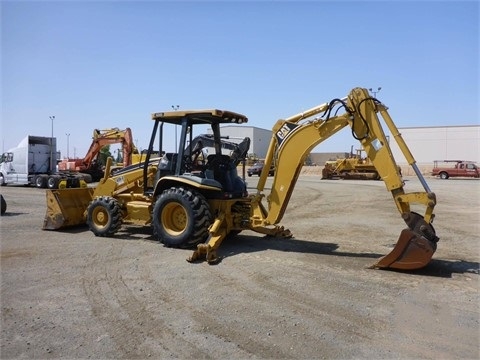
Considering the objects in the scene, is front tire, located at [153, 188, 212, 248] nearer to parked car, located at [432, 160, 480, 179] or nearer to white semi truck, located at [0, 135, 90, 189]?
white semi truck, located at [0, 135, 90, 189]

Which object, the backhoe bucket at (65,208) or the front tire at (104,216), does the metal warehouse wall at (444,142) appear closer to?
the backhoe bucket at (65,208)

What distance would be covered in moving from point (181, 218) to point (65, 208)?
3647mm

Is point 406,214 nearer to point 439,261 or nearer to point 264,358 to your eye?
point 439,261

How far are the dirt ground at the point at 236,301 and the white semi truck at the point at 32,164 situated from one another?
17857 millimetres

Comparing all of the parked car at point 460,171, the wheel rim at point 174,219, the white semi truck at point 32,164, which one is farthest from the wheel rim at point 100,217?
the parked car at point 460,171

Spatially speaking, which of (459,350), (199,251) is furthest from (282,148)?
(459,350)

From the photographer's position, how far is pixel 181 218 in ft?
27.7

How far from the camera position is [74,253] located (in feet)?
25.7

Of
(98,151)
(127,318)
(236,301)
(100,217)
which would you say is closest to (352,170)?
(98,151)

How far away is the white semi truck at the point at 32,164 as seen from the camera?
2556 cm

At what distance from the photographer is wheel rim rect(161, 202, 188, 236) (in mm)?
8328

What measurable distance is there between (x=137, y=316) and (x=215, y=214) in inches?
152

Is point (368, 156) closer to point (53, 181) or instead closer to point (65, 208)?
point (65, 208)

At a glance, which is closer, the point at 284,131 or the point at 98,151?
the point at 284,131
